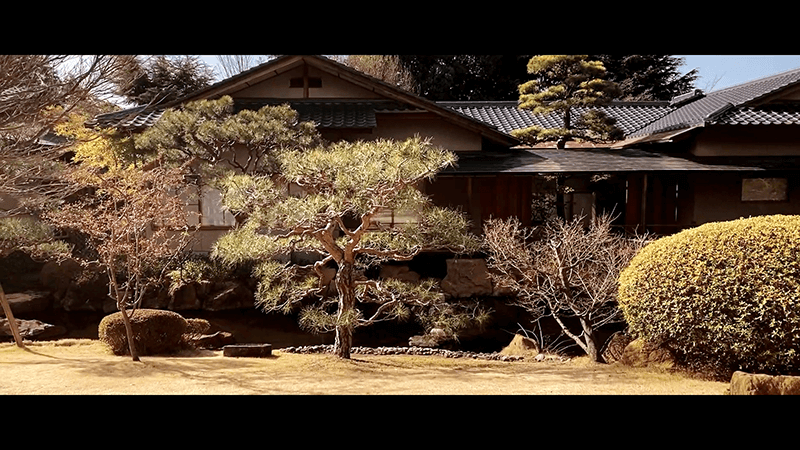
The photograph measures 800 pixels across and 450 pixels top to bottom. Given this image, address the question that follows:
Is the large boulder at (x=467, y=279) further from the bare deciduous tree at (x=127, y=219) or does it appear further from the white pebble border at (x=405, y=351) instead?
the bare deciduous tree at (x=127, y=219)

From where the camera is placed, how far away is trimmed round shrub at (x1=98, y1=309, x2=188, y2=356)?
6.00 metres

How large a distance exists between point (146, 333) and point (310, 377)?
2.48 metres

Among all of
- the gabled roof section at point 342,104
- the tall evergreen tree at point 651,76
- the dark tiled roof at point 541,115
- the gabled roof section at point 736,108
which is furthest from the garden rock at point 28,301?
the tall evergreen tree at point 651,76

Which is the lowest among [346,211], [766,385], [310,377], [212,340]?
[212,340]

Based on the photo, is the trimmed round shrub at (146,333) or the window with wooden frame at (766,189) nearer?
the trimmed round shrub at (146,333)

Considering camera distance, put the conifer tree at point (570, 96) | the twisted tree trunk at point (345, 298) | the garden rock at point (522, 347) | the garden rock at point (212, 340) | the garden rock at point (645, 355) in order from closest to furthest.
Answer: the garden rock at point (645, 355)
the twisted tree trunk at point (345, 298)
the garden rock at point (212, 340)
the garden rock at point (522, 347)
the conifer tree at point (570, 96)

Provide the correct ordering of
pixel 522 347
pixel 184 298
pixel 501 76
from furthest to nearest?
pixel 501 76
pixel 184 298
pixel 522 347

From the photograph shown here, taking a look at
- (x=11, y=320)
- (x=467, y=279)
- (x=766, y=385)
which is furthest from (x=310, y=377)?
(x=467, y=279)

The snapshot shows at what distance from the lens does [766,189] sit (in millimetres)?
9828

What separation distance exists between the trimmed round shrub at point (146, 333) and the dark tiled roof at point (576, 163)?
16.8ft

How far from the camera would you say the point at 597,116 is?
1094cm

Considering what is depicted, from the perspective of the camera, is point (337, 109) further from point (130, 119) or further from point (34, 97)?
point (34, 97)

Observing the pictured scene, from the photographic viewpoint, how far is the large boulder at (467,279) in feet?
27.8
